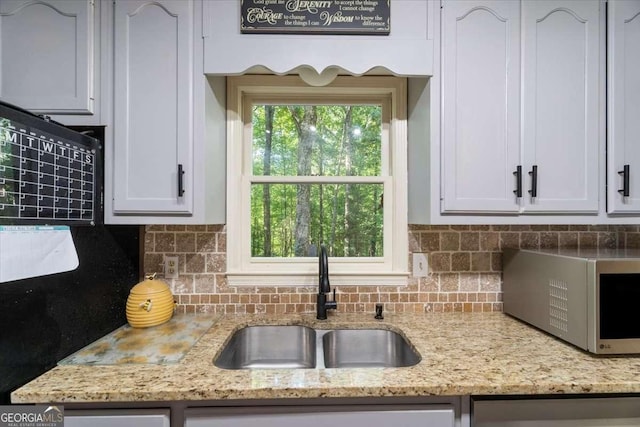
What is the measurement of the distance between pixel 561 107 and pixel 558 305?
0.84 m

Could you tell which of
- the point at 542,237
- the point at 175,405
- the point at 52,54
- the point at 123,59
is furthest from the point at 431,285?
the point at 52,54

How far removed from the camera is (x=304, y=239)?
1727 millimetres

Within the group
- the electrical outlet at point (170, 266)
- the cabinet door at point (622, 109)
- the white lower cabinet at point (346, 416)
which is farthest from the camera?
the electrical outlet at point (170, 266)

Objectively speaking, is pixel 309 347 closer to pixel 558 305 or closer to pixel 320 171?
pixel 320 171

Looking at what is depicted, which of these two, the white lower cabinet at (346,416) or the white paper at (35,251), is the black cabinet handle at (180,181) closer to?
the white paper at (35,251)

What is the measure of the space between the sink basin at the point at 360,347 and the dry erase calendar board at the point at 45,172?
1.17 metres

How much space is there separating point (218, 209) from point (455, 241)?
1247 millimetres

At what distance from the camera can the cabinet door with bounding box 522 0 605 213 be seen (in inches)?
52.4

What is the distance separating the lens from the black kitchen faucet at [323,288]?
148 cm

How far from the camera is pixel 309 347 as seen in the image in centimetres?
150

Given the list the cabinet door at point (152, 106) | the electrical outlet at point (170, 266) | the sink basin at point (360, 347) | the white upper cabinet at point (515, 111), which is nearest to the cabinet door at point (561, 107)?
the white upper cabinet at point (515, 111)

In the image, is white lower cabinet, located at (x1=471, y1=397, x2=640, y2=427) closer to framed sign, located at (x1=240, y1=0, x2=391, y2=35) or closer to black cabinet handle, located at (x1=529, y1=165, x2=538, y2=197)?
black cabinet handle, located at (x1=529, y1=165, x2=538, y2=197)

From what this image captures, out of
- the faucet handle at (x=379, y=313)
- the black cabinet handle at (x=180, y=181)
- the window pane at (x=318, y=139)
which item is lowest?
the faucet handle at (x=379, y=313)

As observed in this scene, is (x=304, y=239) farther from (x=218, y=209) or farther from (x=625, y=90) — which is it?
(x=625, y=90)
